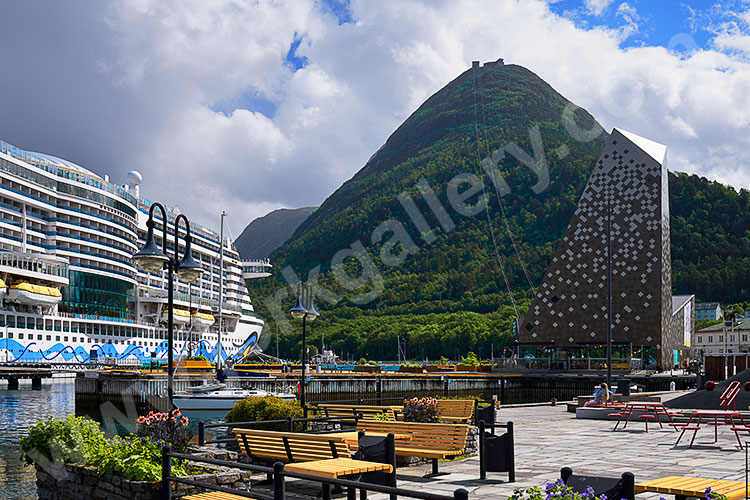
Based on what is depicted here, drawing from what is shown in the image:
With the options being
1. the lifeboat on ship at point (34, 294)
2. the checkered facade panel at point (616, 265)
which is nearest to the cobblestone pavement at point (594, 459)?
the lifeboat on ship at point (34, 294)

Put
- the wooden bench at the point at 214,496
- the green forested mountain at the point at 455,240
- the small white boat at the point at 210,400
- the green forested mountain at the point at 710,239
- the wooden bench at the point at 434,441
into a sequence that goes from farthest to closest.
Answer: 1. the green forested mountain at the point at 455,240
2. the green forested mountain at the point at 710,239
3. the small white boat at the point at 210,400
4. the wooden bench at the point at 434,441
5. the wooden bench at the point at 214,496

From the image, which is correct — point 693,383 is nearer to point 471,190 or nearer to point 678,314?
point 678,314

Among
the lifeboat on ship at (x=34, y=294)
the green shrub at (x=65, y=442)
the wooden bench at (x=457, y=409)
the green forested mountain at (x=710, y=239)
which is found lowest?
the wooden bench at (x=457, y=409)

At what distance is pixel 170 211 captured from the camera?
96500 mm

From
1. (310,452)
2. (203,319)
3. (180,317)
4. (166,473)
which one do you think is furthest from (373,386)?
(166,473)

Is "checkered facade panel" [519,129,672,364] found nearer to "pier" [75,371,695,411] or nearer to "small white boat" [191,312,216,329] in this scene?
"pier" [75,371,695,411]

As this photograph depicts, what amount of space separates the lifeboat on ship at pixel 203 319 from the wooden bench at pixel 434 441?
7888 centimetres

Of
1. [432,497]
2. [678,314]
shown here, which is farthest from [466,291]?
[432,497]

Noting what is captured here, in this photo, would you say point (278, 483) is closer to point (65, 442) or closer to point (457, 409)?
point (65, 442)

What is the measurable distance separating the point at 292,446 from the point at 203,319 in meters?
82.9

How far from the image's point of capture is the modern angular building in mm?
75750

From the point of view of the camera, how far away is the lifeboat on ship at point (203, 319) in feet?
290

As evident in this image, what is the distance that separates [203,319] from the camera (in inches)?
3526

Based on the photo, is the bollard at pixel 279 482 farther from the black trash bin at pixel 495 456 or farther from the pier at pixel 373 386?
the pier at pixel 373 386
